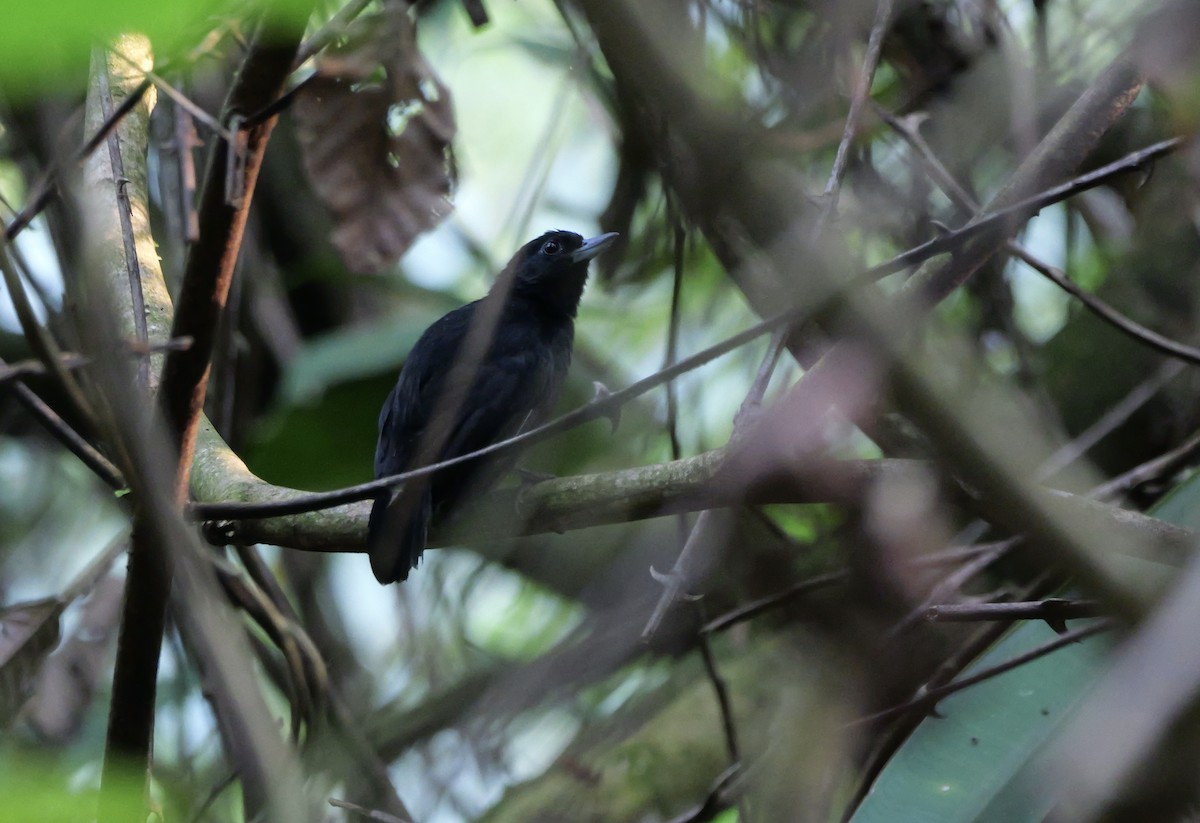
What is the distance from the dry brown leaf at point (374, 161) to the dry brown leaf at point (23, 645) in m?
1.33

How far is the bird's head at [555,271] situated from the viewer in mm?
4957

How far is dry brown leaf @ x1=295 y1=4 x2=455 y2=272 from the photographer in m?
3.12

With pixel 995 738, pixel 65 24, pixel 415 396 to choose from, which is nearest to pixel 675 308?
pixel 995 738

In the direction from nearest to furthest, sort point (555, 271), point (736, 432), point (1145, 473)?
point (736, 432) < point (1145, 473) < point (555, 271)

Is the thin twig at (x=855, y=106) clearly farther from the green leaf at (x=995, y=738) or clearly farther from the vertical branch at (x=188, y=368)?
the green leaf at (x=995, y=738)

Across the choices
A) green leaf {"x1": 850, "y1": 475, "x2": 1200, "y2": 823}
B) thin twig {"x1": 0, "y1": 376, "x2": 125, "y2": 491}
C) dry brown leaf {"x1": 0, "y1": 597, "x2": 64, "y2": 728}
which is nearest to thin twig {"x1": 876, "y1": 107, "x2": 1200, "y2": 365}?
green leaf {"x1": 850, "y1": 475, "x2": 1200, "y2": 823}

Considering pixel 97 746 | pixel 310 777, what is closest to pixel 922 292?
pixel 310 777

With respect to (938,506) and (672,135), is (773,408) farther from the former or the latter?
(938,506)

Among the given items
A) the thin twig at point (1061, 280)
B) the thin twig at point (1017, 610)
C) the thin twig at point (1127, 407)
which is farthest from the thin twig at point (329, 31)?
the thin twig at point (1127, 407)

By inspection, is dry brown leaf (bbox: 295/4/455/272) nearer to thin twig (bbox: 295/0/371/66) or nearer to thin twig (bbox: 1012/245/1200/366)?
thin twig (bbox: 295/0/371/66)

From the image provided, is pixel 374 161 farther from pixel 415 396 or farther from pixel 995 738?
pixel 995 738

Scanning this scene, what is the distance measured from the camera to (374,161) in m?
3.14

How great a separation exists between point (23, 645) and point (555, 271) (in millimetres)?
2567

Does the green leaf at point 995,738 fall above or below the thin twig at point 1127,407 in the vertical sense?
above
